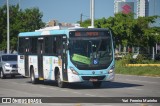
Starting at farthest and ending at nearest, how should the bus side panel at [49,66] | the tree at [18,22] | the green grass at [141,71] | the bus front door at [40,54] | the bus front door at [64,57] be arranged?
the tree at [18,22] → the green grass at [141,71] → the bus front door at [40,54] → the bus side panel at [49,66] → the bus front door at [64,57]

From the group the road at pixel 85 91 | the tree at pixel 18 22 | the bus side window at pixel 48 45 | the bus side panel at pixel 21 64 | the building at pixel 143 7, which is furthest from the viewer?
the building at pixel 143 7

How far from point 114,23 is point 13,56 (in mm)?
31868

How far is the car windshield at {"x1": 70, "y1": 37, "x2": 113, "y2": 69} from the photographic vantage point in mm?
25391

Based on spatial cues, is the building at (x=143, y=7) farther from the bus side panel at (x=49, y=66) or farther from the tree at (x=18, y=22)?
the bus side panel at (x=49, y=66)

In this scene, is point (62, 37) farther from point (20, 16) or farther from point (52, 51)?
point (20, 16)

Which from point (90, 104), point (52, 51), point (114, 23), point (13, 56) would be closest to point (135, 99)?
point (90, 104)

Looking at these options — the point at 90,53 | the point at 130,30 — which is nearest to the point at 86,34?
the point at 90,53

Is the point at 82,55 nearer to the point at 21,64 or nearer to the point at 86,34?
the point at 86,34

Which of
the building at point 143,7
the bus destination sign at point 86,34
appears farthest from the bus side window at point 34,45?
the building at point 143,7

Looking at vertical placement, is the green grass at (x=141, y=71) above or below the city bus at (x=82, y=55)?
below

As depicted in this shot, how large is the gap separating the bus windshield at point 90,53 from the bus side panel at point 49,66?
1.76 m

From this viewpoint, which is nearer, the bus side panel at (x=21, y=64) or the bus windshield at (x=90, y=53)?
the bus windshield at (x=90, y=53)

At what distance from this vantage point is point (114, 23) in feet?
226

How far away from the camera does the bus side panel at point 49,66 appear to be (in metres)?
27.1
